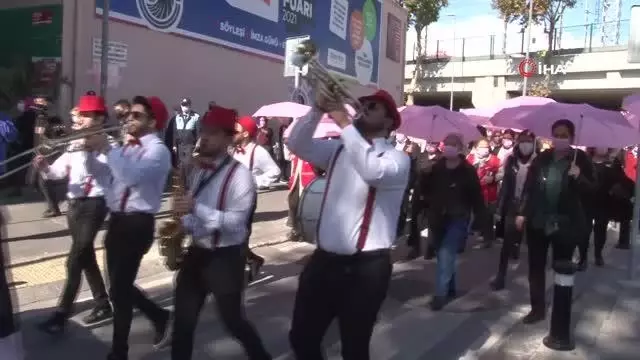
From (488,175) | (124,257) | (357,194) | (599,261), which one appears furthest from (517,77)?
(357,194)

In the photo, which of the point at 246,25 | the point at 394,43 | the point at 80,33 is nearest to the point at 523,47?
the point at 394,43

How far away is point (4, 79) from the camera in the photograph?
12852 millimetres

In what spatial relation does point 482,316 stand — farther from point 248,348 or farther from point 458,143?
point 248,348

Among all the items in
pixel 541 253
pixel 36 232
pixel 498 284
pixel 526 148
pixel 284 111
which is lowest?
pixel 498 284

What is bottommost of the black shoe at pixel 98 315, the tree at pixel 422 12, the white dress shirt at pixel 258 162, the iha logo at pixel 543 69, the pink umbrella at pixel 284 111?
the black shoe at pixel 98 315

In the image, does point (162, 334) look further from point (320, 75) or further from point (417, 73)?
point (417, 73)

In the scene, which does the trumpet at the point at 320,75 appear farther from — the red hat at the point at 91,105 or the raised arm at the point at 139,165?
the red hat at the point at 91,105

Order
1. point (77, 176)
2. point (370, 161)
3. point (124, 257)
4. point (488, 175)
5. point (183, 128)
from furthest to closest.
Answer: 1. point (183, 128)
2. point (488, 175)
3. point (77, 176)
4. point (124, 257)
5. point (370, 161)

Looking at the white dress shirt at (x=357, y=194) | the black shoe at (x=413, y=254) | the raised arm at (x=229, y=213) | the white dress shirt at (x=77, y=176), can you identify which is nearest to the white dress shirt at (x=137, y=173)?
the raised arm at (x=229, y=213)

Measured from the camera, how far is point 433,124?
31.4 feet

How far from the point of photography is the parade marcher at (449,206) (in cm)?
666

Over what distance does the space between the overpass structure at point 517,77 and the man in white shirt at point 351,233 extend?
2874cm

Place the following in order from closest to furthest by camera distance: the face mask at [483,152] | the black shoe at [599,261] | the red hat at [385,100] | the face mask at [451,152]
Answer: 1. the red hat at [385,100]
2. the face mask at [451,152]
3. the black shoe at [599,261]
4. the face mask at [483,152]

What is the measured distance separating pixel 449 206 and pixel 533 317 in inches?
49.1
